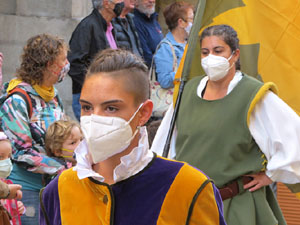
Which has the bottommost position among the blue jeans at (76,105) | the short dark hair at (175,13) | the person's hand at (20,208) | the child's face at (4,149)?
the person's hand at (20,208)

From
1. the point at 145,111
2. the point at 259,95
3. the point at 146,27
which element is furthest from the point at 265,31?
the point at 145,111

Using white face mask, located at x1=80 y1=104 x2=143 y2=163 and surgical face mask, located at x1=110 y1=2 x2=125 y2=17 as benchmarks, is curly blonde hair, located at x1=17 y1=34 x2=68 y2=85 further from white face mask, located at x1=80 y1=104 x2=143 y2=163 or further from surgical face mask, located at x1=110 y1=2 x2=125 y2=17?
white face mask, located at x1=80 y1=104 x2=143 y2=163

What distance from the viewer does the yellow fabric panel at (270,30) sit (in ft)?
19.7

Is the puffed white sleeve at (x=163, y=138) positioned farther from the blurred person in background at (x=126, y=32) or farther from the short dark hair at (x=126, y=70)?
the blurred person in background at (x=126, y=32)

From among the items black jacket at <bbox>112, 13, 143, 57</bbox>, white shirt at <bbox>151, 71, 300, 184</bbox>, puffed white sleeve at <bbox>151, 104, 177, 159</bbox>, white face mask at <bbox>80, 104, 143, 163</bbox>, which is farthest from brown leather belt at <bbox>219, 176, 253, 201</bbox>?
black jacket at <bbox>112, 13, 143, 57</bbox>

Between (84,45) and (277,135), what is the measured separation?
303 centimetres

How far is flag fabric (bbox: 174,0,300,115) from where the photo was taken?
598 cm

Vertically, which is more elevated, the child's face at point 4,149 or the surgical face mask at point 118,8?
the surgical face mask at point 118,8

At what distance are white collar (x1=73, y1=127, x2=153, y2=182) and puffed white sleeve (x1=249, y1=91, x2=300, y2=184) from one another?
1.74 metres

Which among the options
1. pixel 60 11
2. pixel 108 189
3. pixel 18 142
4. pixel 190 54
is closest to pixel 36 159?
pixel 18 142

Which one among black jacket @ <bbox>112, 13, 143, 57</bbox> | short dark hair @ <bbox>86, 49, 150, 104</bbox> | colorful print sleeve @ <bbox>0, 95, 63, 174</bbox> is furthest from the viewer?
black jacket @ <bbox>112, 13, 143, 57</bbox>

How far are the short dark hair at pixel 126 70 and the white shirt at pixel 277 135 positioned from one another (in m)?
1.70

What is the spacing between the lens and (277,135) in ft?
16.0

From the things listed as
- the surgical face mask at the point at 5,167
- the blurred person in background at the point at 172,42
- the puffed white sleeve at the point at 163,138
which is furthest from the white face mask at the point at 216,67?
the blurred person in background at the point at 172,42
